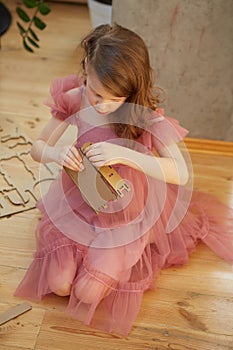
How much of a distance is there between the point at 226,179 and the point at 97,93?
2.22 ft

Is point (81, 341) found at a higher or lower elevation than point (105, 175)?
lower

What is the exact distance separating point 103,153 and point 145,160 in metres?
0.12

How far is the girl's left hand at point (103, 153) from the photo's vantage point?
1.24m

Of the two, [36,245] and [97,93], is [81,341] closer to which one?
[36,245]

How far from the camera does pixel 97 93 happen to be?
1.22 metres

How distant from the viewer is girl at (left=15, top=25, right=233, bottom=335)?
4.16 feet

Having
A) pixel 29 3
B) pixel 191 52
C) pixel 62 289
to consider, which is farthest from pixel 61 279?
pixel 29 3

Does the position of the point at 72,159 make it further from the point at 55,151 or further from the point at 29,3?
the point at 29,3

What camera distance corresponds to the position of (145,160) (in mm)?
1308

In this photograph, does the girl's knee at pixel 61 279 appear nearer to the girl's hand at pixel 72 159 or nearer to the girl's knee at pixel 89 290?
the girl's knee at pixel 89 290

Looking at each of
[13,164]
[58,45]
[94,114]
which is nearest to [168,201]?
[94,114]

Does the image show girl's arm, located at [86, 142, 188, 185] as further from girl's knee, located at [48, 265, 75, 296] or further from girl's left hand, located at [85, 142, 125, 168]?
girl's knee, located at [48, 265, 75, 296]

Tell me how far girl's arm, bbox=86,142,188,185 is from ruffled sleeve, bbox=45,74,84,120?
186mm

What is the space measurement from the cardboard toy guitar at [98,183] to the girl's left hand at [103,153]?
14mm
